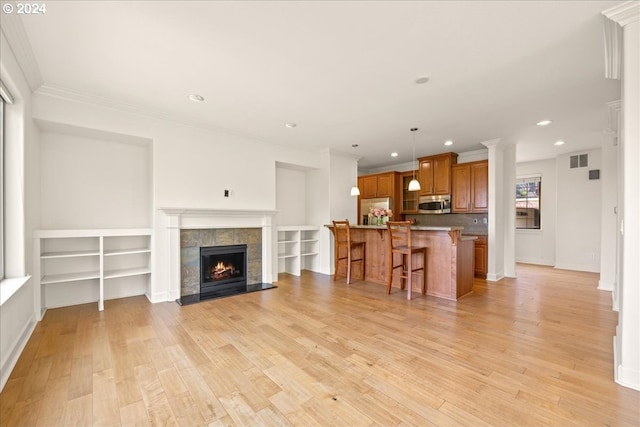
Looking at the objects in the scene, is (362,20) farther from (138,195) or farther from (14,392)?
(138,195)

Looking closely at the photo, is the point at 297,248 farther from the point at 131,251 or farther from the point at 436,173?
the point at 436,173

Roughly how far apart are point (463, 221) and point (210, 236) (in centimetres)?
532

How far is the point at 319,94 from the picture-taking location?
3.33 meters

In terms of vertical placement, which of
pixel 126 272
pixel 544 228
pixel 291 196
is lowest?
pixel 126 272

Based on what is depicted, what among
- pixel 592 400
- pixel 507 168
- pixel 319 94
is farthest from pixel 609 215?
pixel 319 94

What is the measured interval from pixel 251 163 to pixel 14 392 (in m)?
3.92

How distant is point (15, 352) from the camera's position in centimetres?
234

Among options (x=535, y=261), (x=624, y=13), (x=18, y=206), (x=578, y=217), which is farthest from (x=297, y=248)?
(x=578, y=217)

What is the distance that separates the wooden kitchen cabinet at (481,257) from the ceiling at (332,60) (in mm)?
2376

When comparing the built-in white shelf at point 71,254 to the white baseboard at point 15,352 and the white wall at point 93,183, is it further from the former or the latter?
the white baseboard at point 15,352

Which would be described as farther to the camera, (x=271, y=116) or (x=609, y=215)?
(x=609, y=215)

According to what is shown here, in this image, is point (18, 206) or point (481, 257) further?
point (481, 257)

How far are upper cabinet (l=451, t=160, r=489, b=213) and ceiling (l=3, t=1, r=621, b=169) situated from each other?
158 centimetres

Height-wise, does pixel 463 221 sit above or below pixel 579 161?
below
